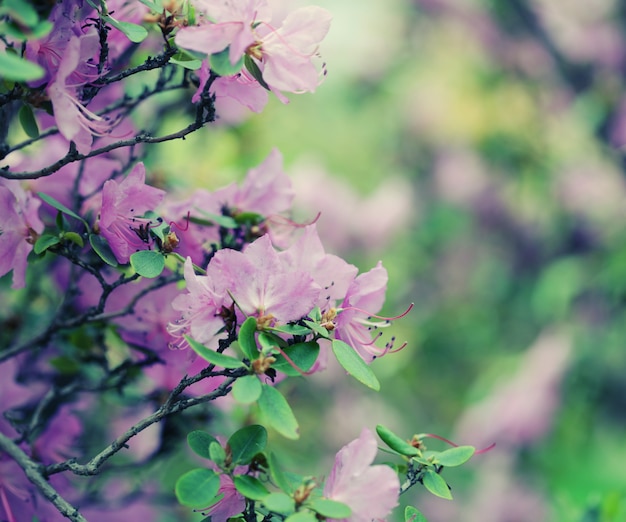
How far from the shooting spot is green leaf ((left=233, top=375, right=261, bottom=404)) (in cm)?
60

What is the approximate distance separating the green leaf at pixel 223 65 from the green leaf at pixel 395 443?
349mm

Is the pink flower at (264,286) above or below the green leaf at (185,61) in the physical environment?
below

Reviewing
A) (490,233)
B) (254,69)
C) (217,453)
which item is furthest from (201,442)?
(490,233)

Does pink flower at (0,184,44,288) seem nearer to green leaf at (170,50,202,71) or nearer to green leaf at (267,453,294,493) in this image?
green leaf at (170,50,202,71)

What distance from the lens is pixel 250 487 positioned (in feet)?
2.02

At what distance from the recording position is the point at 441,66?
3701mm

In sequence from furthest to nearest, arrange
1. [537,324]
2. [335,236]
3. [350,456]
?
[537,324]
[335,236]
[350,456]

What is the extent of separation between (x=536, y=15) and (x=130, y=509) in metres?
1.87

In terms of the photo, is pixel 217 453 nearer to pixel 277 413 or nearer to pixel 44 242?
pixel 277 413

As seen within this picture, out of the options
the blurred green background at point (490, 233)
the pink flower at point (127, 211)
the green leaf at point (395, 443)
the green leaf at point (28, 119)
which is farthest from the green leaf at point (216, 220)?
the blurred green background at point (490, 233)

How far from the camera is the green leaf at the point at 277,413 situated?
0.61m

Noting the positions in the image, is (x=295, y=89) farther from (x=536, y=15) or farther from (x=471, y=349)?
(x=471, y=349)

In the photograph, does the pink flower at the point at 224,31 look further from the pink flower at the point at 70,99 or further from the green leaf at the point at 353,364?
the green leaf at the point at 353,364

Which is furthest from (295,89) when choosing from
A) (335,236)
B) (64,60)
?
(335,236)
